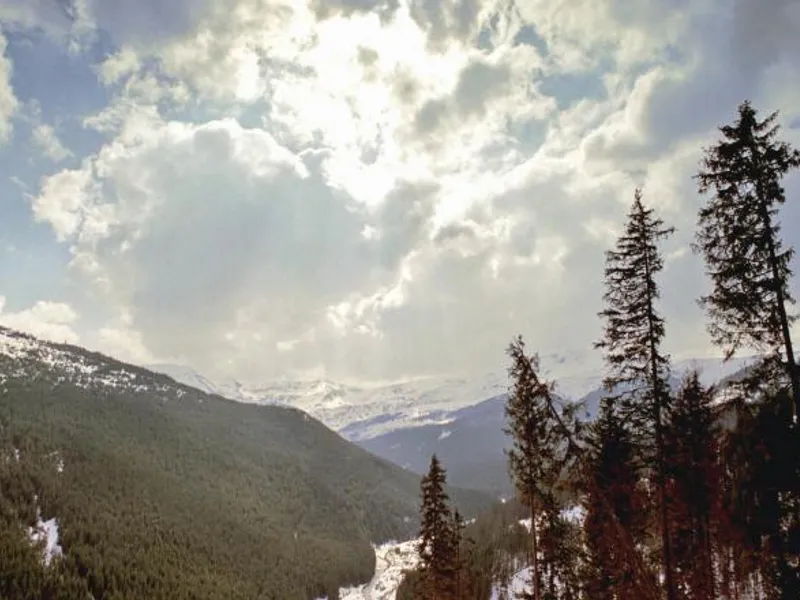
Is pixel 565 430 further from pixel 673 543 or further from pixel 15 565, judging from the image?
pixel 15 565

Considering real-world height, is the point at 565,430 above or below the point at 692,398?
below

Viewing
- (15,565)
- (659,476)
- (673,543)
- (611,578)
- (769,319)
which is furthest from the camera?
(15,565)

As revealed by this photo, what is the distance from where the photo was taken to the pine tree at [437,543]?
4428 centimetres

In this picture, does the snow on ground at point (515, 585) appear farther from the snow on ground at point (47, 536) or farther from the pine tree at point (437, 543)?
the snow on ground at point (47, 536)

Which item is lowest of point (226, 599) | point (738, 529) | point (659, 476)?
point (226, 599)

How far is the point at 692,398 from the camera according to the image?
3391cm

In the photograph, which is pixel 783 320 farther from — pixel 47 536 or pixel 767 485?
pixel 47 536

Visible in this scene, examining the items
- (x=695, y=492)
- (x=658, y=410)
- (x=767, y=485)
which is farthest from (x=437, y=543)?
(x=767, y=485)

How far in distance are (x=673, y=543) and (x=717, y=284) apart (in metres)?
20.0


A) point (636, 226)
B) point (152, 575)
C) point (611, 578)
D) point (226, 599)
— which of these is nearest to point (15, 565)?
point (152, 575)

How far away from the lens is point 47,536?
161500 mm

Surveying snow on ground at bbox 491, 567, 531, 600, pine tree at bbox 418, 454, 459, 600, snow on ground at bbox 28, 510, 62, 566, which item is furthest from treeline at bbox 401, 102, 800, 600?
snow on ground at bbox 28, 510, 62, 566

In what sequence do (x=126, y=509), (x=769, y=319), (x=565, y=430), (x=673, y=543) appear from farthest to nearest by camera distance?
(x=126, y=509) → (x=673, y=543) → (x=769, y=319) → (x=565, y=430)

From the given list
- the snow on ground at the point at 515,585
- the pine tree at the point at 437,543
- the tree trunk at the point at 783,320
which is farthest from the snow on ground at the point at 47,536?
the tree trunk at the point at 783,320
